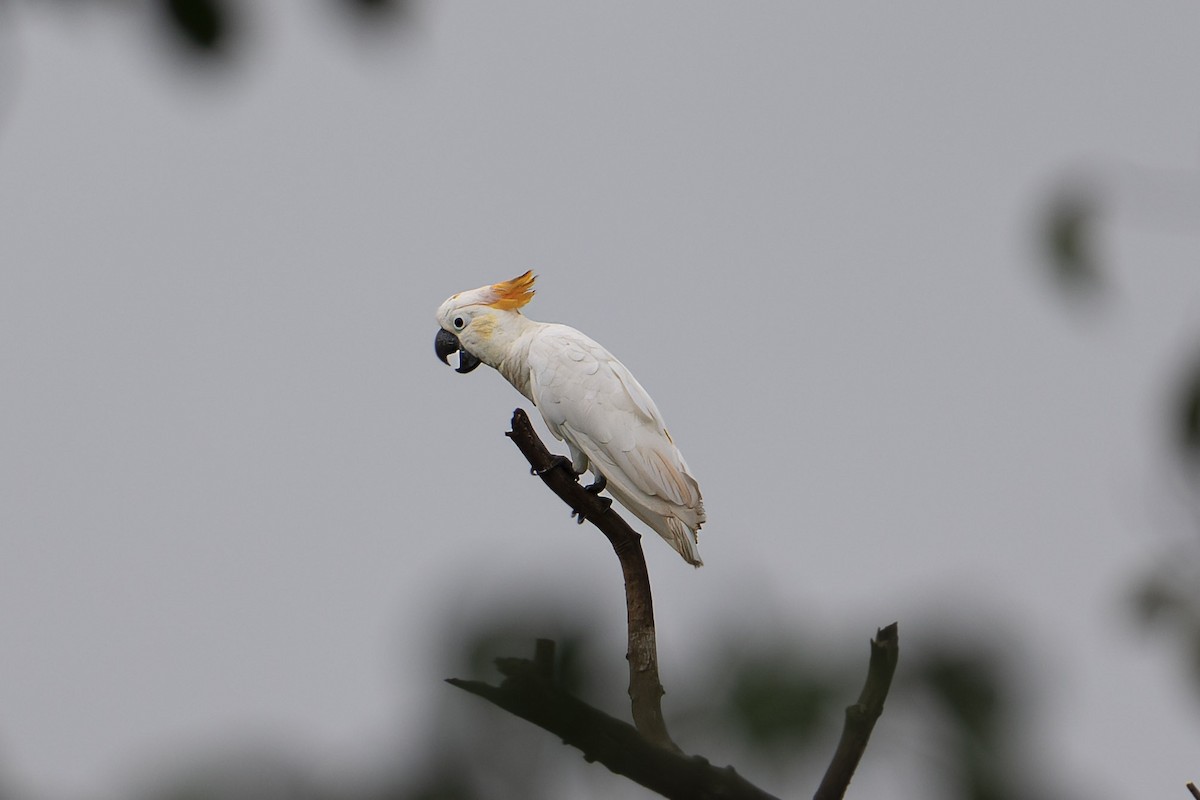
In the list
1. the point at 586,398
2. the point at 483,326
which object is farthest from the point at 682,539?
the point at 483,326

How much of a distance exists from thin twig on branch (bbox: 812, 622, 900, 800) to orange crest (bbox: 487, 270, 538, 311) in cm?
191

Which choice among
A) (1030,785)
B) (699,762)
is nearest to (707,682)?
(1030,785)

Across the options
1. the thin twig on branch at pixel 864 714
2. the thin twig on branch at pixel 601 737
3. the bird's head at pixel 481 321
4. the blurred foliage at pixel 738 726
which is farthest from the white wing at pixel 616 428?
the blurred foliage at pixel 738 726

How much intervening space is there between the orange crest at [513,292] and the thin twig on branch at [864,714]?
1.91m

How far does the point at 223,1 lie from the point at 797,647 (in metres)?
0.61

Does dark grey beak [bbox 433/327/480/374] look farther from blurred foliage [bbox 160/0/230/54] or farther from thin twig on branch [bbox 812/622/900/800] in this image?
blurred foliage [bbox 160/0/230/54]

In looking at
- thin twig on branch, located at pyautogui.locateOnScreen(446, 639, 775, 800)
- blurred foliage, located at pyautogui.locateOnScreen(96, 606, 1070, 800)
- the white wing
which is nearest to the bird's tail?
the white wing

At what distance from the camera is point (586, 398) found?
3072 mm

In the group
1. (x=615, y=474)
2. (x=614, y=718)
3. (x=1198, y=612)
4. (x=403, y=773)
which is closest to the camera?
(x=403, y=773)

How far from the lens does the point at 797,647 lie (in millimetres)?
854

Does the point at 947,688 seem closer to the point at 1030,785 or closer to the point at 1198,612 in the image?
the point at 1030,785

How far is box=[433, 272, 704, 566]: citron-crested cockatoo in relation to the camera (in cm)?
291

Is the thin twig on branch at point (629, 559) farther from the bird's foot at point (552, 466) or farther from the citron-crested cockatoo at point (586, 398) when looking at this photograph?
the citron-crested cockatoo at point (586, 398)

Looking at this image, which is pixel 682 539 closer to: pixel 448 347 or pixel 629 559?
pixel 629 559
